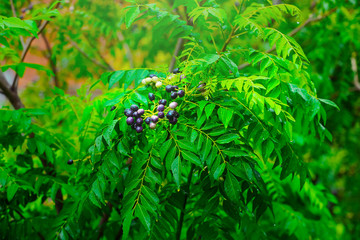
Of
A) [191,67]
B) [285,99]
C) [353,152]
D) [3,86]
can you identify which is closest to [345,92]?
[353,152]

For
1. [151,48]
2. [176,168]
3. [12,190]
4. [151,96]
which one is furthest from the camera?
[151,48]

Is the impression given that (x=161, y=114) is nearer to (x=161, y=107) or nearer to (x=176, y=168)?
(x=161, y=107)

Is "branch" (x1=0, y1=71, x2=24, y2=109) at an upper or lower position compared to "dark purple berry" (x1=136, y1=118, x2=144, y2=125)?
lower

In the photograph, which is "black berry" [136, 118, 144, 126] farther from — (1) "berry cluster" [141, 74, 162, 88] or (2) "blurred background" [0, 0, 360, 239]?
(2) "blurred background" [0, 0, 360, 239]

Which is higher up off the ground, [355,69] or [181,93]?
[181,93]

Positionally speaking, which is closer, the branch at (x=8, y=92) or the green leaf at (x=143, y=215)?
the green leaf at (x=143, y=215)

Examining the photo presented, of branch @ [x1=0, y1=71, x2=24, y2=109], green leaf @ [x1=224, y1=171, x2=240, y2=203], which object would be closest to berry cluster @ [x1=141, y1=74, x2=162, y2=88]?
green leaf @ [x1=224, y1=171, x2=240, y2=203]

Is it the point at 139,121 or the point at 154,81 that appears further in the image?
the point at 154,81

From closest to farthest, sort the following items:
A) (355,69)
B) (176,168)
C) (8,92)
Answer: (176,168) < (8,92) < (355,69)

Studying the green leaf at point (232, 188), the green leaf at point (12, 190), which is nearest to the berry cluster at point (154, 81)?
the green leaf at point (232, 188)

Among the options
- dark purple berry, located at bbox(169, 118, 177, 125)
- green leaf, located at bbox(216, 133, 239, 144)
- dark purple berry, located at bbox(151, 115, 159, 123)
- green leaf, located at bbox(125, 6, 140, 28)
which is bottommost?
green leaf, located at bbox(216, 133, 239, 144)

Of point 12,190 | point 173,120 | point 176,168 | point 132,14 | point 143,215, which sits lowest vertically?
point 12,190

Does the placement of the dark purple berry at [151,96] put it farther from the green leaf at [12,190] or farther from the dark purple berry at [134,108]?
the green leaf at [12,190]

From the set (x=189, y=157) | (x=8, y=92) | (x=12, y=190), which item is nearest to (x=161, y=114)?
(x=189, y=157)
